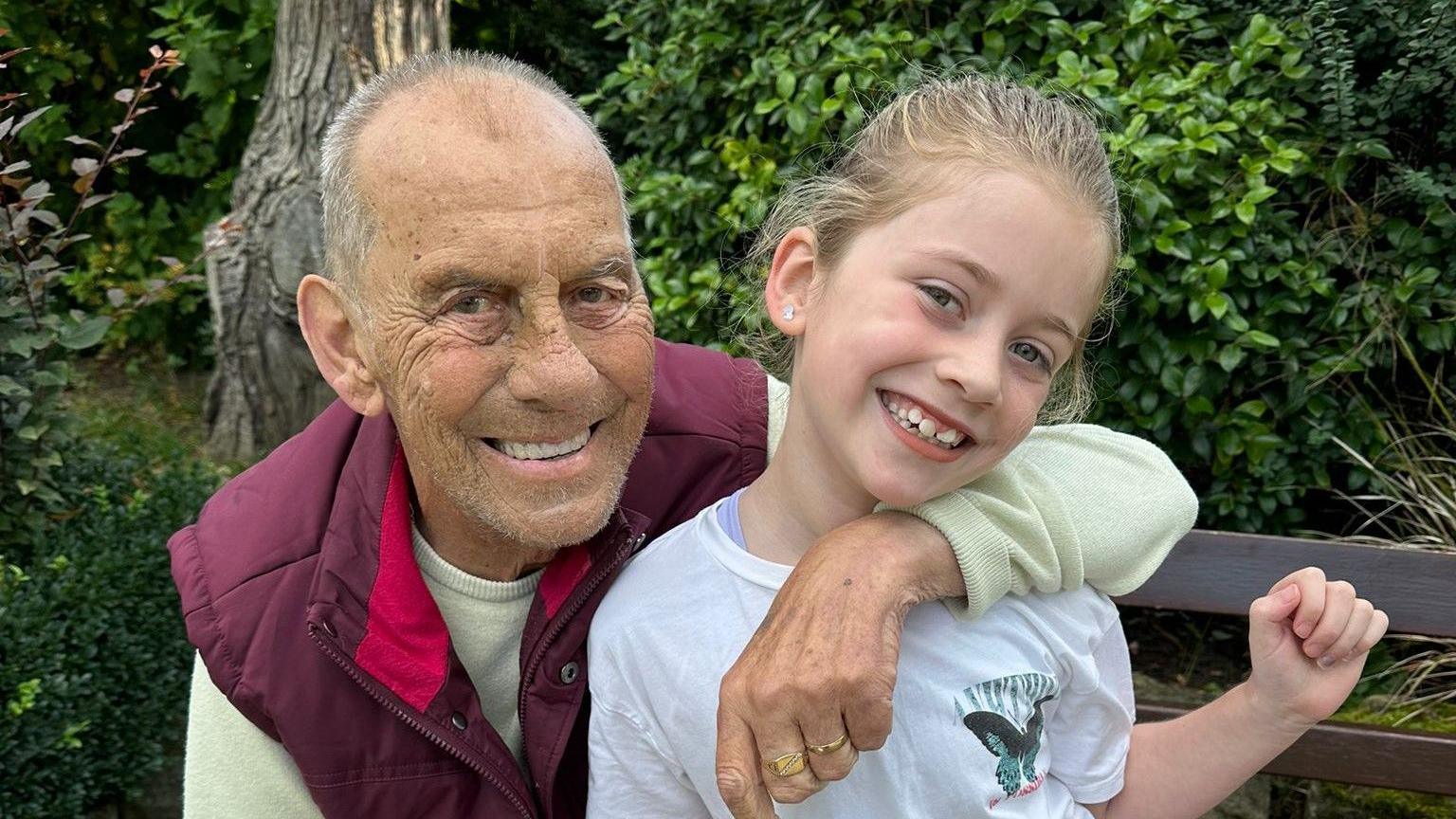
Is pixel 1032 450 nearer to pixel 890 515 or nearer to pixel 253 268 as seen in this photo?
pixel 890 515

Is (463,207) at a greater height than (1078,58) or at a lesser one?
greater

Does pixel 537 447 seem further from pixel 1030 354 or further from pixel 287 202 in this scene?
pixel 287 202

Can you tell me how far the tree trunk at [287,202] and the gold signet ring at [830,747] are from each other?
326 cm

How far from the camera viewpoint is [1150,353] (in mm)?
3934

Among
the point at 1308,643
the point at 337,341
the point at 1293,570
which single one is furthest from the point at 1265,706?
the point at 337,341

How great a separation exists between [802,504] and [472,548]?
20.5 inches

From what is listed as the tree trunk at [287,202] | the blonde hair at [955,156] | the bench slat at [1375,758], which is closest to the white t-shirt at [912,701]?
the blonde hair at [955,156]

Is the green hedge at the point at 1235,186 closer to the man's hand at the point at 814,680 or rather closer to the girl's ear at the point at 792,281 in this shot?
the girl's ear at the point at 792,281

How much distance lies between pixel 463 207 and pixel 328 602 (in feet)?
1.90

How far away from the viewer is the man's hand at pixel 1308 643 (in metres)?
1.59

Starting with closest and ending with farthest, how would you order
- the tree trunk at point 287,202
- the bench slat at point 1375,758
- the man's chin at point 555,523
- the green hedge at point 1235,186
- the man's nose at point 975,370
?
the man's nose at point 975,370, the man's chin at point 555,523, the bench slat at point 1375,758, the green hedge at point 1235,186, the tree trunk at point 287,202

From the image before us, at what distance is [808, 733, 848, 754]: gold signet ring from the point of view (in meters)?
1.44

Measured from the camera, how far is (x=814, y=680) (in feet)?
4.69

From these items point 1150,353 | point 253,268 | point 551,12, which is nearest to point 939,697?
point 1150,353
